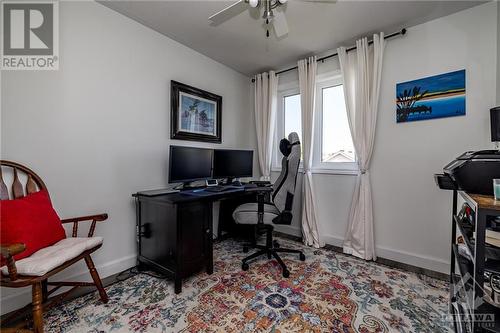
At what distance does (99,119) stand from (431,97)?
315 centimetres

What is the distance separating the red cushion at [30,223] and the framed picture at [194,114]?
128 centimetres

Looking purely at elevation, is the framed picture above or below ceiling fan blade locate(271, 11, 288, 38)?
below

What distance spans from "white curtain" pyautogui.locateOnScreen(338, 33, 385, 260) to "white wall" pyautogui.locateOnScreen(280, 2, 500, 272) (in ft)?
0.34

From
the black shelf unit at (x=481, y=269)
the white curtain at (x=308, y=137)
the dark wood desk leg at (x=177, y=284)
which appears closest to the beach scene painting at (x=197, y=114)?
the white curtain at (x=308, y=137)

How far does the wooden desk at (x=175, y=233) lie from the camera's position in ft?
5.82

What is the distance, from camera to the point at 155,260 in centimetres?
195

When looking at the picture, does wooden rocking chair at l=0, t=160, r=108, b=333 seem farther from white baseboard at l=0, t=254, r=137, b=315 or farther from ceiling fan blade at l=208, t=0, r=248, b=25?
ceiling fan blade at l=208, t=0, r=248, b=25

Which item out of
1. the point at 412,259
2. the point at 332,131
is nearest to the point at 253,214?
the point at 332,131

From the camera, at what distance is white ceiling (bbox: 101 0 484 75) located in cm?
192

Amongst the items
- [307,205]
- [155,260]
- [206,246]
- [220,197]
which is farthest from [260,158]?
[155,260]

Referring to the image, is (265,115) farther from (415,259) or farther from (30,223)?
(30,223)

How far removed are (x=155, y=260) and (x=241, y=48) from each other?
8.28ft

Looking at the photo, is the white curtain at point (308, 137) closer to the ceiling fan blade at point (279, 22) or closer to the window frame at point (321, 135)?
the window frame at point (321, 135)

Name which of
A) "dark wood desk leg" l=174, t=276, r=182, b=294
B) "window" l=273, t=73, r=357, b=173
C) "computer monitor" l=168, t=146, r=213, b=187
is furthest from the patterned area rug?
"window" l=273, t=73, r=357, b=173
